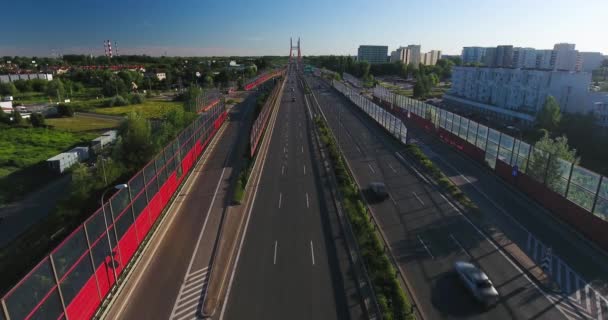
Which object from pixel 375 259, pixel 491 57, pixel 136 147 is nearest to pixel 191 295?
pixel 375 259

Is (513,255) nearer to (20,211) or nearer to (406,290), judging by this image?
(406,290)

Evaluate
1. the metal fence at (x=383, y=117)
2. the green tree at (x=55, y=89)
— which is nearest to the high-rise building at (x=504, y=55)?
the metal fence at (x=383, y=117)

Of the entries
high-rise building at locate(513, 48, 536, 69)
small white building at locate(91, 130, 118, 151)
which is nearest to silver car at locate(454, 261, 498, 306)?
small white building at locate(91, 130, 118, 151)

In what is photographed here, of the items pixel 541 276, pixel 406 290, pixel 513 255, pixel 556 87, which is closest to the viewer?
pixel 406 290

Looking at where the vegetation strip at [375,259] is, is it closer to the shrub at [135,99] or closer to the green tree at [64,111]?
the green tree at [64,111]

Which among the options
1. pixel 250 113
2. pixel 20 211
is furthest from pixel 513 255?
pixel 250 113
